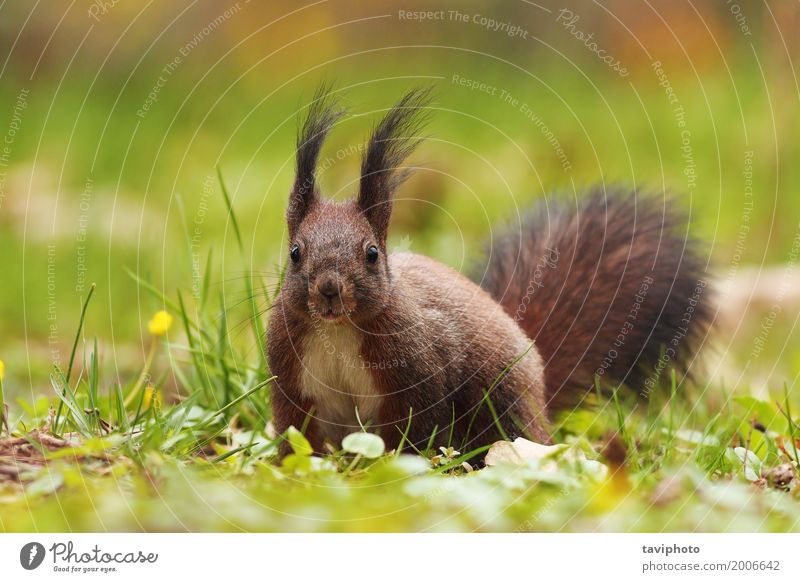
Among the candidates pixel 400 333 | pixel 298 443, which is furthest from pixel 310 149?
pixel 298 443

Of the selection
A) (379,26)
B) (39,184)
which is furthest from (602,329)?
(39,184)

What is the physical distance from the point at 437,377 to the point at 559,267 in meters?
0.98

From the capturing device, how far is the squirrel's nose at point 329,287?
115 inches

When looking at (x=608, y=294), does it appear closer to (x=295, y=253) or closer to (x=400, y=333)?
(x=400, y=333)

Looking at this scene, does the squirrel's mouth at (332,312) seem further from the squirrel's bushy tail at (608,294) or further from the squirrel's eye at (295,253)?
the squirrel's bushy tail at (608,294)

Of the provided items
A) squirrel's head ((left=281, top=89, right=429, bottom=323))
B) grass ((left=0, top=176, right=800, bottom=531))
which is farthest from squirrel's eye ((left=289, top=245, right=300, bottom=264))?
grass ((left=0, top=176, right=800, bottom=531))

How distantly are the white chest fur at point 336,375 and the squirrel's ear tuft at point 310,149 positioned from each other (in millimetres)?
357

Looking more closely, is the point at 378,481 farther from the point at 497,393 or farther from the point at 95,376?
the point at 95,376

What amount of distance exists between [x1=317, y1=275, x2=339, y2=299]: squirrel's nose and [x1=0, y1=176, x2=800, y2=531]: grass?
0.39 meters

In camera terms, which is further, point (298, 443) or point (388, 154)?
point (388, 154)

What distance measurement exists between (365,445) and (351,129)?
4031mm

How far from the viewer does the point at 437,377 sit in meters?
3.11

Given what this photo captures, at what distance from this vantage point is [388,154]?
120 inches
